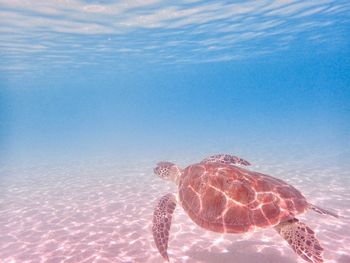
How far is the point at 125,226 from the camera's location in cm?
893

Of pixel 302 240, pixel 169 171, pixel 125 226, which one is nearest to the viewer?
pixel 302 240

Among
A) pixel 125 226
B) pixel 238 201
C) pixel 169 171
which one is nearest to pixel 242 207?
pixel 238 201

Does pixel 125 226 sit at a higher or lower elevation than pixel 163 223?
lower

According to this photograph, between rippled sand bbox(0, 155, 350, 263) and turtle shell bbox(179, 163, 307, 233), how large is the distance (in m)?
1.63

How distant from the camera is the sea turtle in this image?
4.93m

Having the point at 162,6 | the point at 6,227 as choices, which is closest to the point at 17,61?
the point at 162,6

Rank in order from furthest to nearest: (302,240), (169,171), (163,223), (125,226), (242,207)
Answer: (125,226) < (169,171) < (163,223) < (242,207) < (302,240)

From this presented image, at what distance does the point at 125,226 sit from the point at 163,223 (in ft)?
10.8

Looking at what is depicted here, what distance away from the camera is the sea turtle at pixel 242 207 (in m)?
4.93

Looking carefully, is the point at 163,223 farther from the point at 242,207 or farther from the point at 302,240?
the point at 302,240

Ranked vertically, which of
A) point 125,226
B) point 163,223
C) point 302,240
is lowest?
point 125,226

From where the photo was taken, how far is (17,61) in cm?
3634

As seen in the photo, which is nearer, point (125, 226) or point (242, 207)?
point (242, 207)

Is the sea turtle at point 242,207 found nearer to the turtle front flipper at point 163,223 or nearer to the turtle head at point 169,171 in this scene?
the turtle front flipper at point 163,223
